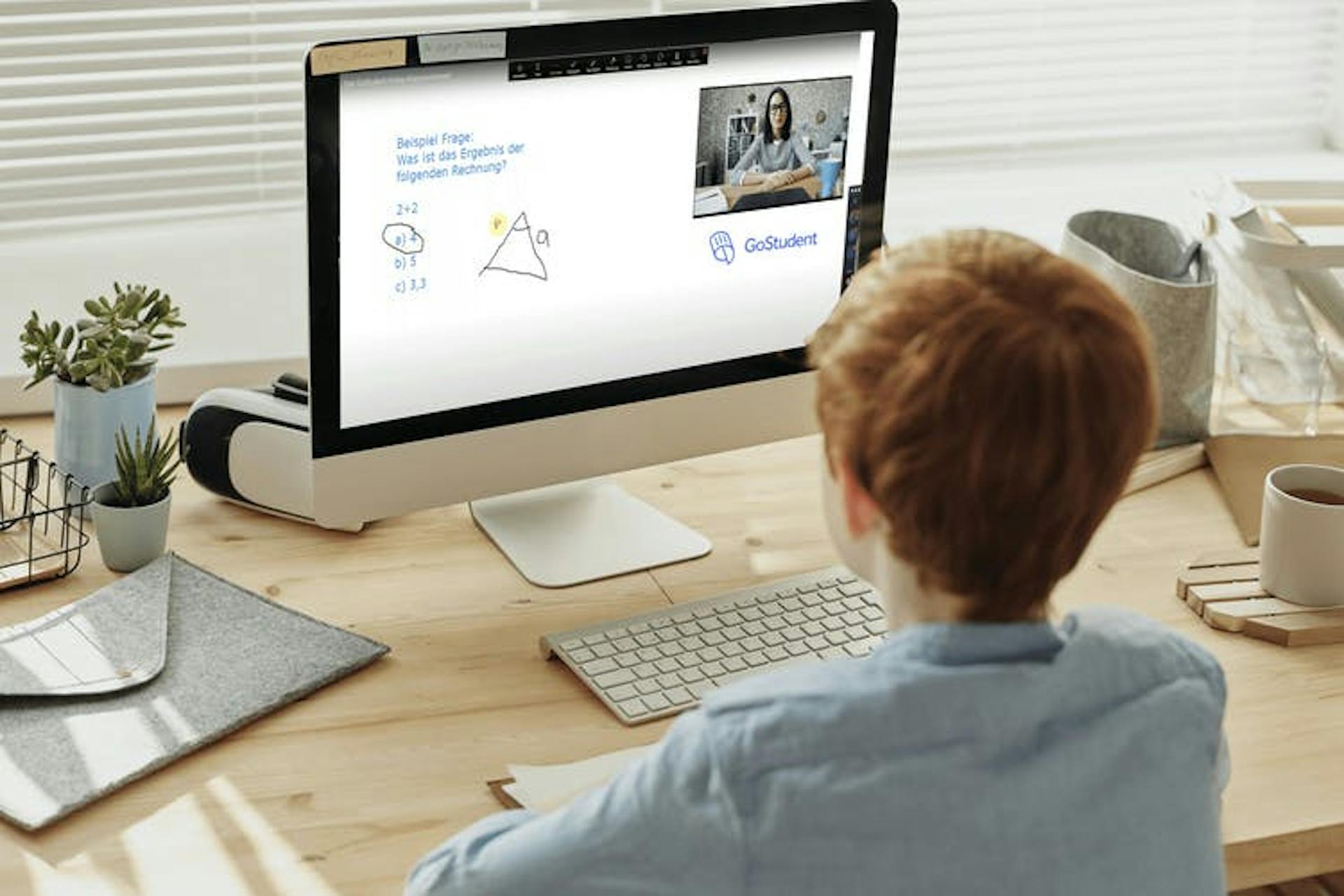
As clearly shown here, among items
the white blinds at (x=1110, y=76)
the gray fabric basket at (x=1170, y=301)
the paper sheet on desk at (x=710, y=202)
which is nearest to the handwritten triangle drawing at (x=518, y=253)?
the paper sheet on desk at (x=710, y=202)

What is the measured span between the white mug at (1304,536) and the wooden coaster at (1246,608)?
0.6 inches

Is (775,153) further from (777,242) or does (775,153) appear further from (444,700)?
(444,700)

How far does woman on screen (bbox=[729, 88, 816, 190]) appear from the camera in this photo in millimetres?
1719

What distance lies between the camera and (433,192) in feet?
5.16

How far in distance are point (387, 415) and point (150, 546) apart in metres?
0.26

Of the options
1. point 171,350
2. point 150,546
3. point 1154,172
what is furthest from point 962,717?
point 1154,172

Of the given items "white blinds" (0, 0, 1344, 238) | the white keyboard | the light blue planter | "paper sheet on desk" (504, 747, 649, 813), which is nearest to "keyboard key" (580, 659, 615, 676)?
the white keyboard

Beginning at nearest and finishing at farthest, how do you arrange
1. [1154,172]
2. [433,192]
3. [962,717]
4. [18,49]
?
[962,717]
[433,192]
[18,49]
[1154,172]

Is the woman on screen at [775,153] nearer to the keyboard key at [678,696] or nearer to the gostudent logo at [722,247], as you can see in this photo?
the gostudent logo at [722,247]

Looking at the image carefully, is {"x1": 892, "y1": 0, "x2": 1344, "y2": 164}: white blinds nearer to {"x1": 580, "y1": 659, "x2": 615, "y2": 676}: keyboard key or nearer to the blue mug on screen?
the blue mug on screen

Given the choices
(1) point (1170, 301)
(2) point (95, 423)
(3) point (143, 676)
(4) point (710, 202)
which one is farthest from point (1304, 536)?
(2) point (95, 423)

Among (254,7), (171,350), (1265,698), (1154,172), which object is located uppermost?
(254,7)

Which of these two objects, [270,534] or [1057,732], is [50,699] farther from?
[1057,732]

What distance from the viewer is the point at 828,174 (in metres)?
1.77
